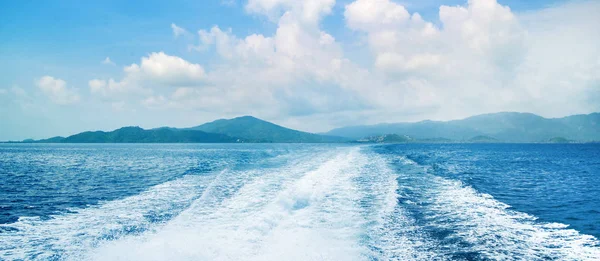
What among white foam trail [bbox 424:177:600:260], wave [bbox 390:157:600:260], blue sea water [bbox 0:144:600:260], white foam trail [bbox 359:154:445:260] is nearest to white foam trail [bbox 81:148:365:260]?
blue sea water [bbox 0:144:600:260]

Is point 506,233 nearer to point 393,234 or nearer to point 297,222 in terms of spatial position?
point 393,234

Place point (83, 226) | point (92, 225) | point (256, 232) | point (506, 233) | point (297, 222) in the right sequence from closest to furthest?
point (256, 232) < point (506, 233) < point (83, 226) < point (92, 225) < point (297, 222)

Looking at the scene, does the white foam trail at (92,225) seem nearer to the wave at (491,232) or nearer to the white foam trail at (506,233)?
the wave at (491,232)

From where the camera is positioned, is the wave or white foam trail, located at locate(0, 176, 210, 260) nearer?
white foam trail, located at locate(0, 176, 210, 260)

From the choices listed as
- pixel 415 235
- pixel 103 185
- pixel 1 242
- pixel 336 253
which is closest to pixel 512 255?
pixel 415 235

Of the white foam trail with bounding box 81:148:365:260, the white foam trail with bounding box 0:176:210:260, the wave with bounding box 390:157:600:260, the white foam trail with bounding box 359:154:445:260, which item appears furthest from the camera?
the wave with bounding box 390:157:600:260

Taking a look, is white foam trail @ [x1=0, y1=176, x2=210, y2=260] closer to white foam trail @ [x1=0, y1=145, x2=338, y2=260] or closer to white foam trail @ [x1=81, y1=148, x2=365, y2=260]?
white foam trail @ [x1=0, y1=145, x2=338, y2=260]

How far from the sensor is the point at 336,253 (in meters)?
10.4

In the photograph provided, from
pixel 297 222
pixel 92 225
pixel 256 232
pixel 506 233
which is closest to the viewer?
pixel 256 232

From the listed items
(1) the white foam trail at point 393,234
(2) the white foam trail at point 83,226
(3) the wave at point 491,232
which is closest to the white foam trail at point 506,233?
(3) the wave at point 491,232

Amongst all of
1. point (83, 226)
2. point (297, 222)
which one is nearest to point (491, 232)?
point (297, 222)

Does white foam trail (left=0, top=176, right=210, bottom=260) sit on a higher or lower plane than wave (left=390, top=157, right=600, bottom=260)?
higher

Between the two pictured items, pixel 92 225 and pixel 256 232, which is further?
pixel 92 225

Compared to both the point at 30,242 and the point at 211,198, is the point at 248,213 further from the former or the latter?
the point at 30,242
